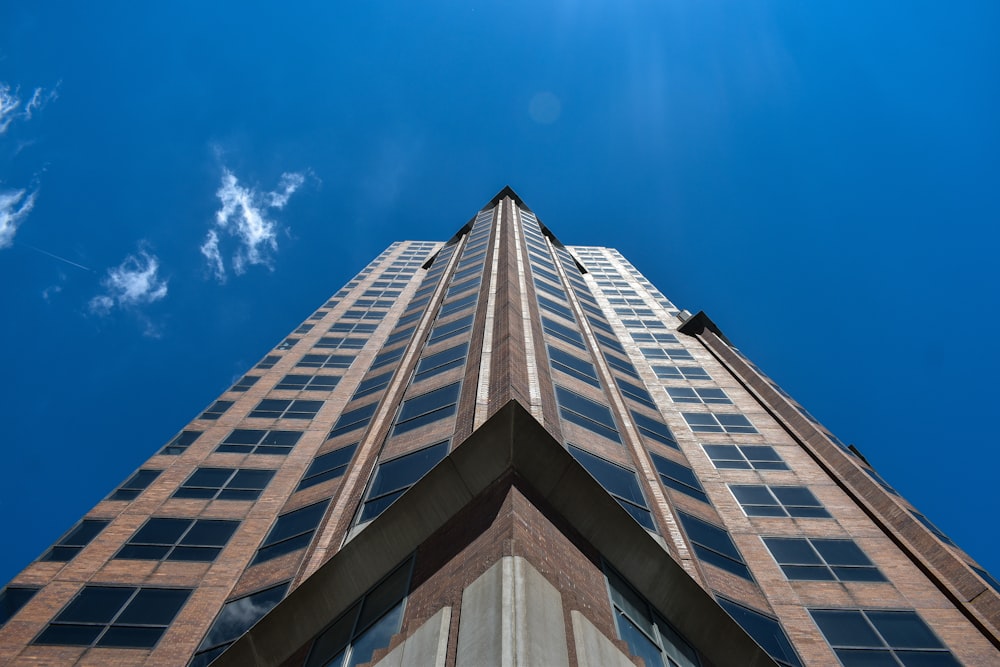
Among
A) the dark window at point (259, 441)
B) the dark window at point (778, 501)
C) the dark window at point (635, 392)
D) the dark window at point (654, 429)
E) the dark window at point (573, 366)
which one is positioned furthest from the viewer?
the dark window at point (635, 392)

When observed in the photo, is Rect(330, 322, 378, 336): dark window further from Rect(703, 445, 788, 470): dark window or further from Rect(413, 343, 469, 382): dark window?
Rect(703, 445, 788, 470): dark window

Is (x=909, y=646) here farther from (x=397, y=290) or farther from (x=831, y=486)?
(x=397, y=290)

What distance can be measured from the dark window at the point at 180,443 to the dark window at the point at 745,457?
2174 centimetres

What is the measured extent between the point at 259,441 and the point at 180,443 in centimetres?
312

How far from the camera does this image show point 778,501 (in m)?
22.7

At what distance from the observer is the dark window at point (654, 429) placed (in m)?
23.4

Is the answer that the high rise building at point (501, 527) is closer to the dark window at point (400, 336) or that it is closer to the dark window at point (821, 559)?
the dark window at point (821, 559)

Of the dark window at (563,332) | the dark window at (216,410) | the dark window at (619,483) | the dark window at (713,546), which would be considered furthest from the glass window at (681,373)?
the dark window at (216,410)

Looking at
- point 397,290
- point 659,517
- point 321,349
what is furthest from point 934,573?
point 397,290

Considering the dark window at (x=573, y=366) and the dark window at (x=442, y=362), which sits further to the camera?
the dark window at (x=573, y=366)

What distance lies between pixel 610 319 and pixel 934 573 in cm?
2837

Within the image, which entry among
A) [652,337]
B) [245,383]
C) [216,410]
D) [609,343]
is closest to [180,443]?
[216,410]

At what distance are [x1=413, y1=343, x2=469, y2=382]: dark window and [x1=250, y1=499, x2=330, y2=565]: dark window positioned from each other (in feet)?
17.0

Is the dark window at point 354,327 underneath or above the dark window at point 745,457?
above
